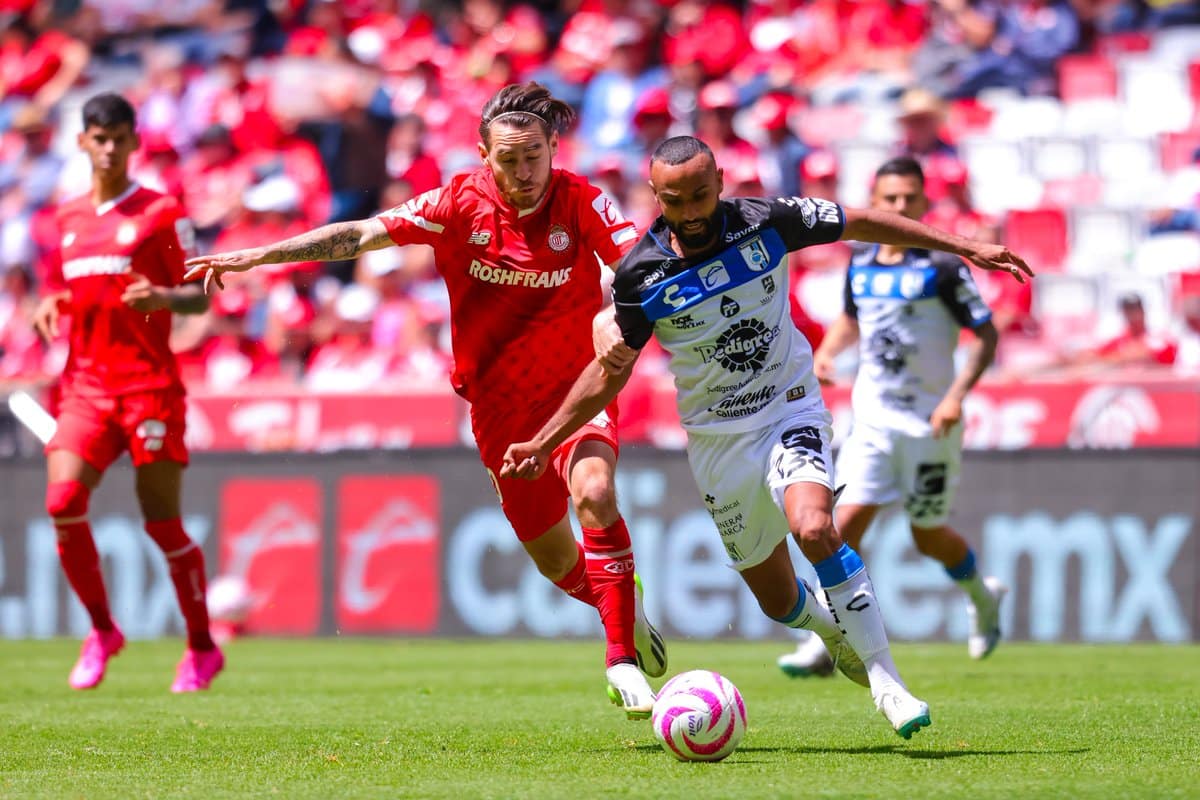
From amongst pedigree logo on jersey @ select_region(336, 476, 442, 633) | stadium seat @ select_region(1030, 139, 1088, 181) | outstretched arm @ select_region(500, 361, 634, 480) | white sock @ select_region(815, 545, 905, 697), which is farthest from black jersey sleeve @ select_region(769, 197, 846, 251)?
stadium seat @ select_region(1030, 139, 1088, 181)

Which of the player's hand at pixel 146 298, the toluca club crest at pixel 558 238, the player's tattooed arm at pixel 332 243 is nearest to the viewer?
the player's tattooed arm at pixel 332 243

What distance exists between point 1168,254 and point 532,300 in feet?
31.6

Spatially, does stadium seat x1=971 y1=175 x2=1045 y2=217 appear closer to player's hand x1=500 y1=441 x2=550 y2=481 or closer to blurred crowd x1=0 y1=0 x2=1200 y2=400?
blurred crowd x1=0 y1=0 x2=1200 y2=400

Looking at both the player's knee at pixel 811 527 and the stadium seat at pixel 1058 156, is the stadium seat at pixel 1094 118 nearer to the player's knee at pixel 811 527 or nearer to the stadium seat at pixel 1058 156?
the stadium seat at pixel 1058 156

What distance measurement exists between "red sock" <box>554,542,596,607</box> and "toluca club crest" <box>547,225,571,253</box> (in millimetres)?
1416

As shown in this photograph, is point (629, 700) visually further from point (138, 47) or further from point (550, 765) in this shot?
point (138, 47)

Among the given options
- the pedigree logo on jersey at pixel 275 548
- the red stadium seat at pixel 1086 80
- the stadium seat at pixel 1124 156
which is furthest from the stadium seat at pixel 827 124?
the pedigree logo on jersey at pixel 275 548

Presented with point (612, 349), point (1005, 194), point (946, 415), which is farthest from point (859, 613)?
point (1005, 194)

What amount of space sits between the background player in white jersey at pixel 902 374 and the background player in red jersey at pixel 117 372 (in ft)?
11.6

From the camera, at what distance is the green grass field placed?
5.96 metres

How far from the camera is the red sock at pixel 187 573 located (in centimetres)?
998

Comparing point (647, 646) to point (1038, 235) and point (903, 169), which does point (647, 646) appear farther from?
point (1038, 235)

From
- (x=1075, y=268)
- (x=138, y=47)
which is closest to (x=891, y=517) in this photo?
(x=1075, y=268)

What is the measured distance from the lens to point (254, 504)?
48.6ft
